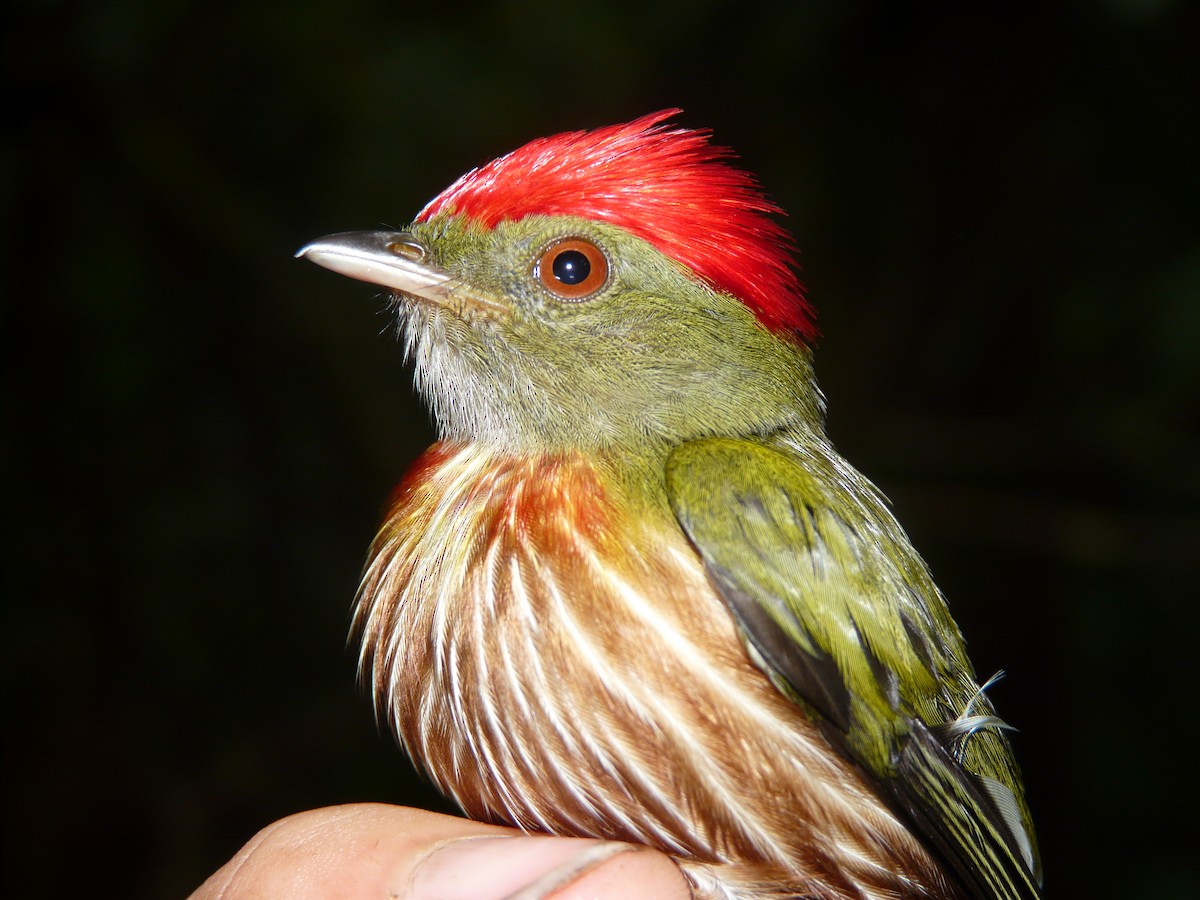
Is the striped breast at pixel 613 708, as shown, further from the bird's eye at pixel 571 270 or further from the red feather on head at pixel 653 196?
the red feather on head at pixel 653 196

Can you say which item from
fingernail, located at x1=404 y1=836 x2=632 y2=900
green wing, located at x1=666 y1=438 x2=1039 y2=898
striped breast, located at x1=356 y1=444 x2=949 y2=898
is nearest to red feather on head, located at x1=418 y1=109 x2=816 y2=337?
green wing, located at x1=666 y1=438 x2=1039 y2=898

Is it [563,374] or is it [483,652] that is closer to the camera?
[483,652]

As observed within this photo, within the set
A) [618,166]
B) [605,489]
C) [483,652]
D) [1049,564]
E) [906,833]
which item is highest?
[618,166]

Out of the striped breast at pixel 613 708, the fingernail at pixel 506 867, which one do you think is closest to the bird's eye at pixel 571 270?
the striped breast at pixel 613 708

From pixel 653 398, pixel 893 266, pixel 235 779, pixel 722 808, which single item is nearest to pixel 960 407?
pixel 893 266

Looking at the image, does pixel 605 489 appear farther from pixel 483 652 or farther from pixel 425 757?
pixel 425 757

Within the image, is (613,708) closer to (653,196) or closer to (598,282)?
(598,282)

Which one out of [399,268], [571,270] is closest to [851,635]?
[571,270]
